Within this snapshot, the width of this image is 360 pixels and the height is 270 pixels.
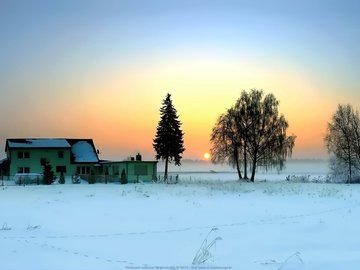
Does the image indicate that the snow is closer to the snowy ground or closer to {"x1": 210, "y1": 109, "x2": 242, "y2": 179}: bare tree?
{"x1": 210, "y1": 109, "x2": 242, "y2": 179}: bare tree

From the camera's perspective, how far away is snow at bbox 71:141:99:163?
6869cm

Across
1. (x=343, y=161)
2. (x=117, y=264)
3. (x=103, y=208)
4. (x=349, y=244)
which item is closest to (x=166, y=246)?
(x=117, y=264)

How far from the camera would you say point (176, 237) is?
1527cm

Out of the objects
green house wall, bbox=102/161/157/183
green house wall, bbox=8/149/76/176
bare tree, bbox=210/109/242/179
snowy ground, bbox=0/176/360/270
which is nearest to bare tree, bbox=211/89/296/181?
bare tree, bbox=210/109/242/179

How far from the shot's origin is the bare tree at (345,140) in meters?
68.4

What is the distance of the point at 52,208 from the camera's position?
931 inches

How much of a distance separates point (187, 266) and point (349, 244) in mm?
5601

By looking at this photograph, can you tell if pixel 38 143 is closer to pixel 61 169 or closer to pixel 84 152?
pixel 61 169

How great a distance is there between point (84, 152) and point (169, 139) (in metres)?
12.9

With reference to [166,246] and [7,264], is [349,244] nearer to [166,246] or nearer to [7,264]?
[166,246]

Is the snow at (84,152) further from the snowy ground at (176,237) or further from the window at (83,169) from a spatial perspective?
the snowy ground at (176,237)

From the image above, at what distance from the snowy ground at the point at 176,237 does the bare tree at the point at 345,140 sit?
151 feet

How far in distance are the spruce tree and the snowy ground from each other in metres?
42.2

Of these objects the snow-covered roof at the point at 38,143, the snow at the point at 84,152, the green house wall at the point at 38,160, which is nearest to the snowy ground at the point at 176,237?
the green house wall at the point at 38,160
